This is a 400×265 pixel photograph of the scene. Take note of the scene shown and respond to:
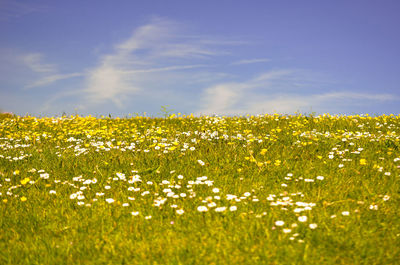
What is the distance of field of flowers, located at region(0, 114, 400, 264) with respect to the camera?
11.9 ft

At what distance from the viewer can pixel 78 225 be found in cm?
437

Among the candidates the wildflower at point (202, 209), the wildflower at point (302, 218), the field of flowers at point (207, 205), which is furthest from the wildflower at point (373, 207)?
the wildflower at point (202, 209)

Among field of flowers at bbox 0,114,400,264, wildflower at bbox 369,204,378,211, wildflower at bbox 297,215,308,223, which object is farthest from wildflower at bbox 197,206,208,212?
wildflower at bbox 369,204,378,211

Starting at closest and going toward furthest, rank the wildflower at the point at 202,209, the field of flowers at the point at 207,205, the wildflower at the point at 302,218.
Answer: the field of flowers at the point at 207,205
the wildflower at the point at 302,218
the wildflower at the point at 202,209

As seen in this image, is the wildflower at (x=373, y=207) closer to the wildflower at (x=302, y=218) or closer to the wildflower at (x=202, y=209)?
the wildflower at (x=302, y=218)

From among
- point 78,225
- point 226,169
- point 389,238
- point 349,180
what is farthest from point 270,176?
point 78,225

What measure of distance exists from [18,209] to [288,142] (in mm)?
5827

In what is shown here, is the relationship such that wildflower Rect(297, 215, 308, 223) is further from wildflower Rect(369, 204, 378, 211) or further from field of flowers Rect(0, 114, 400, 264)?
wildflower Rect(369, 204, 378, 211)

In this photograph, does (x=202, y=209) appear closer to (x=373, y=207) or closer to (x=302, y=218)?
(x=302, y=218)

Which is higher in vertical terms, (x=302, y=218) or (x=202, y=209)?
Result: (x=202, y=209)

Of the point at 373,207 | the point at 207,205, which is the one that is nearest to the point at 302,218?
the point at 373,207

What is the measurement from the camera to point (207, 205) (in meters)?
4.55

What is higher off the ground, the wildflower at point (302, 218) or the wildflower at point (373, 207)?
the wildflower at point (373, 207)

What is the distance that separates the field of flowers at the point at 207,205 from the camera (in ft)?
11.9
